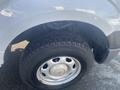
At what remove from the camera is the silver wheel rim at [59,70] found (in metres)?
2.98

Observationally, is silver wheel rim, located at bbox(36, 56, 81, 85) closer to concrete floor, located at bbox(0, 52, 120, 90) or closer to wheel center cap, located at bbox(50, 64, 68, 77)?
wheel center cap, located at bbox(50, 64, 68, 77)

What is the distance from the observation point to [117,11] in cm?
286

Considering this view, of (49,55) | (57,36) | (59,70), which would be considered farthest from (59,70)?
(57,36)

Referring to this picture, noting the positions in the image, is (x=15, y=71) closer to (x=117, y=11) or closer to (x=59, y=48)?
(x=59, y=48)

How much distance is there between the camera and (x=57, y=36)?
9.14ft

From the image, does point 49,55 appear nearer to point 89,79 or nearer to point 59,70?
point 59,70

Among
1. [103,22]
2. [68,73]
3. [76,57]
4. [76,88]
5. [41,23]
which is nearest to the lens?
[41,23]

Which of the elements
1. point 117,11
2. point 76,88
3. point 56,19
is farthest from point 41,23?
point 76,88

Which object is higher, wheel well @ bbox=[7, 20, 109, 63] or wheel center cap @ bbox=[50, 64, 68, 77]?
wheel well @ bbox=[7, 20, 109, 63]

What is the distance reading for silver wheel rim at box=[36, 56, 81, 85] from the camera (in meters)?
2.98

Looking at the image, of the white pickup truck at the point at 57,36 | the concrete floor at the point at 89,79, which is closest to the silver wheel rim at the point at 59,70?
the white pickup truck at the point at 57,36

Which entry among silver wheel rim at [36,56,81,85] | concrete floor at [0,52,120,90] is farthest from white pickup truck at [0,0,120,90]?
concrete floor at [0,52,120,90]

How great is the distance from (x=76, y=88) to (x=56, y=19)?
1109 mm

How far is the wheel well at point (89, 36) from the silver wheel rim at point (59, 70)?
26cm
